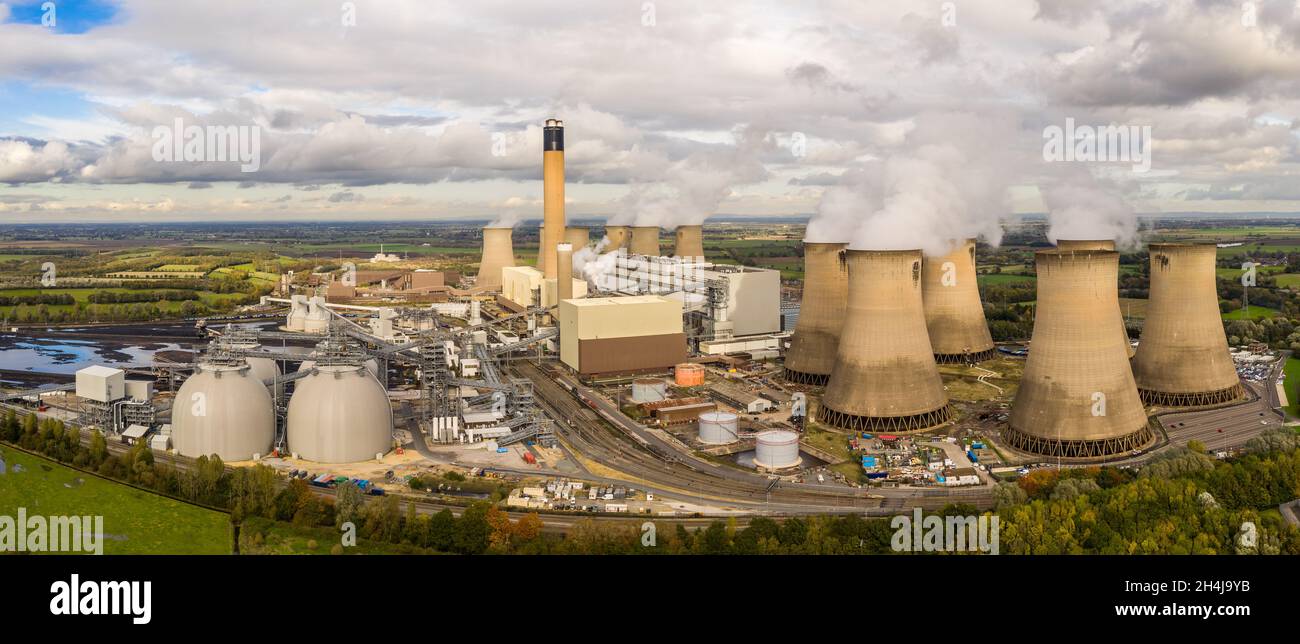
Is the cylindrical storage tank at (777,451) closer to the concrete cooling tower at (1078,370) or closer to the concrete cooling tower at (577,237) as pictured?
the concrete cooling tower at (1078,370)

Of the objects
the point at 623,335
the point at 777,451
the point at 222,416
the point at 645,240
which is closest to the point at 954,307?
the point at 623,335

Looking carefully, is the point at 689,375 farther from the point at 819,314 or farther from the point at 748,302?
the point at 748,302

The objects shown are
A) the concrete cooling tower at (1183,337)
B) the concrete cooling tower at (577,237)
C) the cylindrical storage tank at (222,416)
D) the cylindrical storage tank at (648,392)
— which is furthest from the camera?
the concrete cooling tower at (577,237)

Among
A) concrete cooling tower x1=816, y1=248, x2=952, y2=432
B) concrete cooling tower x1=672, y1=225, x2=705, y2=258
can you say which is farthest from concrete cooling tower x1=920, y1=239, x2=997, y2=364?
concrete cooling tower x1=672, y1=225, x2=705, y2=258

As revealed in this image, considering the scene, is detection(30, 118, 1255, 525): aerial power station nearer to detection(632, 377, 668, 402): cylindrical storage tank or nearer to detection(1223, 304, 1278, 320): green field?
detection(632, 377, 668, 402): cylindrical storage tank

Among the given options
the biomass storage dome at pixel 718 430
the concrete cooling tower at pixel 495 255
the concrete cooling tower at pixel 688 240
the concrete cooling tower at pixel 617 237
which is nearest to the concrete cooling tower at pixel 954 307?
the biomass storage dome at pixel 718 430

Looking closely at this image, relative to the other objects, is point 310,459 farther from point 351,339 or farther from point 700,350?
point 700,350
